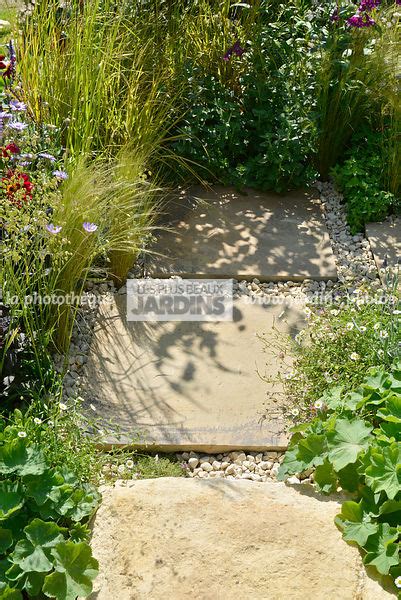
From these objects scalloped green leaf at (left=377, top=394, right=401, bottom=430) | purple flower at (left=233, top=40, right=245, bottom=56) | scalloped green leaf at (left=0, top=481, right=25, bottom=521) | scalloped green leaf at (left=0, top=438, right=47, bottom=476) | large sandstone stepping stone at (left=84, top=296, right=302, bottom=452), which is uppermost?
purple flower at (left=233, top=40, right=245, bottom=56)

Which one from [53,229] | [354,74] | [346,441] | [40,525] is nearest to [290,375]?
[346,441]

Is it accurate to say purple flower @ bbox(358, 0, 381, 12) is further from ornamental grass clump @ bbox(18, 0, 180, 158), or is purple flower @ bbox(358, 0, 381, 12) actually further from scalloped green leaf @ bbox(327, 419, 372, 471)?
scalloped green leaf @ bbox(327, 419, 372, 471)

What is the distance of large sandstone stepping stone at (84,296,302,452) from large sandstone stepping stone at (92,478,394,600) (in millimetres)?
466

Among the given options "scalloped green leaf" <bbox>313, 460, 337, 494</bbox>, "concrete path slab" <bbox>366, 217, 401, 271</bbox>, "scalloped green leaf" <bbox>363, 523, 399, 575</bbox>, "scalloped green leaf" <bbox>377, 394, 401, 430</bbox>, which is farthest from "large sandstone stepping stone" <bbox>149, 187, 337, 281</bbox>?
"scalloped green leaf" <bbox>363, 523, 399, 575</bbox>

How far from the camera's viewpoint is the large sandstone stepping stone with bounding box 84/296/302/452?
11.6 feet

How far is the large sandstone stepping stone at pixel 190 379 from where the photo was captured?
354 cm

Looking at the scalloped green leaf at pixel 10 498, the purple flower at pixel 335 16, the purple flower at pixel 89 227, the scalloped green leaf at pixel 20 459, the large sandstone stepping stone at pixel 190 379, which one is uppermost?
the purple flower at pixel 335 16

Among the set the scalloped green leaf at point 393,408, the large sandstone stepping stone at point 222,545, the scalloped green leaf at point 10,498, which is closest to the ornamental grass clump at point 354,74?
the scalloped green leaf at point 393,408

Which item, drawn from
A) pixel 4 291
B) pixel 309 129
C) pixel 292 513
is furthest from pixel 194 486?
pixel 309 129

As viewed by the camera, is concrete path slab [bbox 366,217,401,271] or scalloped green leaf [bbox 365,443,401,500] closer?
scalloped green leaf [bbox 365,443,401,500]

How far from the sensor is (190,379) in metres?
3.81

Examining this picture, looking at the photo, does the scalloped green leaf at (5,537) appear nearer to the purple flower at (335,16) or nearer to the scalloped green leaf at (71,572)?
the scalloped green leaf at (71,572)

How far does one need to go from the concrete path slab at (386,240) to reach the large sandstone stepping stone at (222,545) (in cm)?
183

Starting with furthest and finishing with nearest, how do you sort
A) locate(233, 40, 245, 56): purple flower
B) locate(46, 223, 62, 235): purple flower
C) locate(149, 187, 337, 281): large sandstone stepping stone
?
1. locate(233, 40, 245, 56): purple flower
2. locate(149, 187, 337, 281): large sandstone stepping stone
3. locate(46, 223, 62, 235): purple flower
